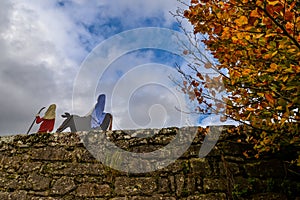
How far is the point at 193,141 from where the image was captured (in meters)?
4.09

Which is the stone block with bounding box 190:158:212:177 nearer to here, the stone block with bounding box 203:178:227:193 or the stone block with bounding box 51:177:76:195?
the stone block with bounding box 203:178:227:193

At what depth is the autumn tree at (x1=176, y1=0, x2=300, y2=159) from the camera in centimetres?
247

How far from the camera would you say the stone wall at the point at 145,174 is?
12.5 ft

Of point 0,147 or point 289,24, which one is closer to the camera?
point 289,24

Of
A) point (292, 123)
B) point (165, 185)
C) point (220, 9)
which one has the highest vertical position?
point (220, 9)

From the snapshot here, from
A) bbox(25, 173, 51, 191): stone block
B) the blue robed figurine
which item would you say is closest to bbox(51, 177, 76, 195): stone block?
bbox(25, 173, 51, 191): stone block

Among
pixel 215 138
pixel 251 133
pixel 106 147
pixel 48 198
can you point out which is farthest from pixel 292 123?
pixel 48 198

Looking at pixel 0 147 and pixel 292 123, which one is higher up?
pixel 0 147

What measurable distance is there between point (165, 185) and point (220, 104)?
1.18m

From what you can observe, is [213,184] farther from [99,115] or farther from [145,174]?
[99,115]

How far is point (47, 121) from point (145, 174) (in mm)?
2113

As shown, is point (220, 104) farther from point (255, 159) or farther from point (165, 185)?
point (165, 185)

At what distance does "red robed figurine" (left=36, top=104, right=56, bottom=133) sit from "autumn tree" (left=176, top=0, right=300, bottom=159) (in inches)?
90.7

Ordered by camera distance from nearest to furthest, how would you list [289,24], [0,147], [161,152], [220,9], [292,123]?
[289,24]
[292,123]
[220,9]
[161,152]
[0,147]
